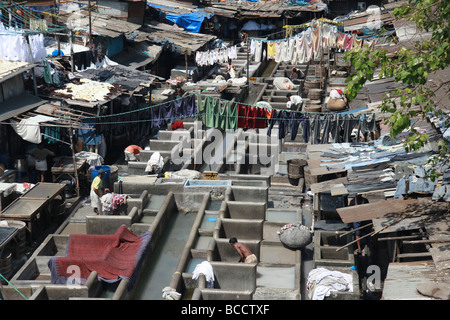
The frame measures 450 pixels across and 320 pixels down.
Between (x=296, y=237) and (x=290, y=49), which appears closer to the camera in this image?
(x=296, y=237)

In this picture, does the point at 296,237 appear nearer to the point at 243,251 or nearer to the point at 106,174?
the point at 243,251

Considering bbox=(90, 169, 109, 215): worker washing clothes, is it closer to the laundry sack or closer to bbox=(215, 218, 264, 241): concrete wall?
bbox=(215, 218, 264, 241): concrete wall

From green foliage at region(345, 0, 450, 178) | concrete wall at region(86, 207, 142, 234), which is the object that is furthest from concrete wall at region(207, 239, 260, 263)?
green foliage at region(345, 0, 450, 178)

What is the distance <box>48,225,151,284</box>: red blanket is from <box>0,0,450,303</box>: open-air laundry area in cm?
4

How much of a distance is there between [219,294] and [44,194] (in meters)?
7.66

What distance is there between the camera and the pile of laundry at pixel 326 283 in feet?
42.9

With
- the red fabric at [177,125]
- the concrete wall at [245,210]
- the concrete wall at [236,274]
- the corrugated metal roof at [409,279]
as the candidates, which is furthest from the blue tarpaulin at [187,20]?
the corrugated metal roof at [409,279]

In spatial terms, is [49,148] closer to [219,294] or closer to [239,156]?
[239,156]

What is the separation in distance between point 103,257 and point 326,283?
18.2ft

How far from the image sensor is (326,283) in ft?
43.6

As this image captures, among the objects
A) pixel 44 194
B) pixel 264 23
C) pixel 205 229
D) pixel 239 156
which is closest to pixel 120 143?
pixel 239 156

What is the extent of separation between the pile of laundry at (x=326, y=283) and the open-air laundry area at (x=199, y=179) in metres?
0.05

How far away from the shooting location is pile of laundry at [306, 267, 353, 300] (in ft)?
42.9

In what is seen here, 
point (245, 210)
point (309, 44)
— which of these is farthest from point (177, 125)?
point (309, 44)
